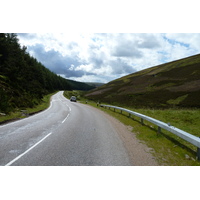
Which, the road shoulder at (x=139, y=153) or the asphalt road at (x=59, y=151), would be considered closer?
the asphalt road at (x=59, y=151)

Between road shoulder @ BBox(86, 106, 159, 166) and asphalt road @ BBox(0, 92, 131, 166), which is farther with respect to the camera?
road shoulder @ BBox(86, 106, 159, 166)

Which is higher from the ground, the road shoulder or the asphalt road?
the road shoulder

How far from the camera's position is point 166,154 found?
662cm

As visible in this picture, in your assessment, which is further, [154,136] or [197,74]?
[197,74]

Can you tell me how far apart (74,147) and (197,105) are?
23.6 meters

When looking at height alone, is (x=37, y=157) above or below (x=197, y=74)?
below

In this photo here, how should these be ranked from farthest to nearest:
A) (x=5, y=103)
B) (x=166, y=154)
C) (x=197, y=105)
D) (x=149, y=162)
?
(x=197, y=105), (x=5, y=103), (x=166, y=154), (x=149, y=162)

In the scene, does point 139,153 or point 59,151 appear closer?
point 59,151

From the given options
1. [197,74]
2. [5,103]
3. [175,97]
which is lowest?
[5,103]

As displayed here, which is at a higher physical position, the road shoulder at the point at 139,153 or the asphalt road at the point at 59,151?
the road shoulder at the point at 139,153
